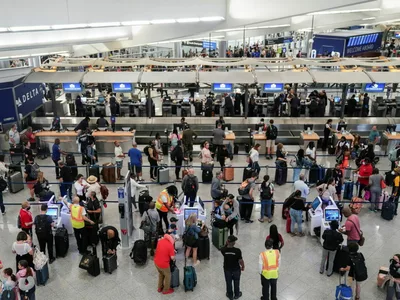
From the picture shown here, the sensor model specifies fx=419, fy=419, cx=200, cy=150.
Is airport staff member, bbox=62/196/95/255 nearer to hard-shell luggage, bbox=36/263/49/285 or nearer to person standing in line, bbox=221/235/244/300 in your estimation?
hard-shell luggage, bbox=36/263/49/285

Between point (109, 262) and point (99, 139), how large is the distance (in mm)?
7953

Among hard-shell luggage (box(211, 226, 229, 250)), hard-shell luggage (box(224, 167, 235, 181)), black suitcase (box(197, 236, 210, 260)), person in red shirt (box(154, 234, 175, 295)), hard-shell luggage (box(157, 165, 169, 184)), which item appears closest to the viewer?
person in red shirt (box(154, 234, 175, 295))

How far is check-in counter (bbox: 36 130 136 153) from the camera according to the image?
1544 centimetres

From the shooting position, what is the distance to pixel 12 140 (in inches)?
575

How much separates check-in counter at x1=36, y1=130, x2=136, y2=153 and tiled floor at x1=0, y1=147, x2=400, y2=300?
17.9ft

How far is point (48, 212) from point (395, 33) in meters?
40.9

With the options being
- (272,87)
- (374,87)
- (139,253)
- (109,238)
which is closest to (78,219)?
(109,238)

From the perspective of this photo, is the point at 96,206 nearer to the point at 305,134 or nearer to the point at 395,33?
the point at 305,134

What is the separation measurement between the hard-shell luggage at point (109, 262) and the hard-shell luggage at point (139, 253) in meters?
0.40

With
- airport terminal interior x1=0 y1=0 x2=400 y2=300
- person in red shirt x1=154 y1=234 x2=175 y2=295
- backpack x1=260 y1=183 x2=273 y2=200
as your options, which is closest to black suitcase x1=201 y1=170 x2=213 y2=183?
airport terminal interior x1=0 y1=0 x2=400 y2=300

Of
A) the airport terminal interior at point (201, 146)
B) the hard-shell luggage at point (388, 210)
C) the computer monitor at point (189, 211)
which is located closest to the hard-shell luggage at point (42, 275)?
the airport terminal interior at point (201, 146)

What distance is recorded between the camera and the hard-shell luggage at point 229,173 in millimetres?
13016

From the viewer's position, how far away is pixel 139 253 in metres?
8.50

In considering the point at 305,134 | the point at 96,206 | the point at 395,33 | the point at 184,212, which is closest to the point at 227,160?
the point at 305,134
